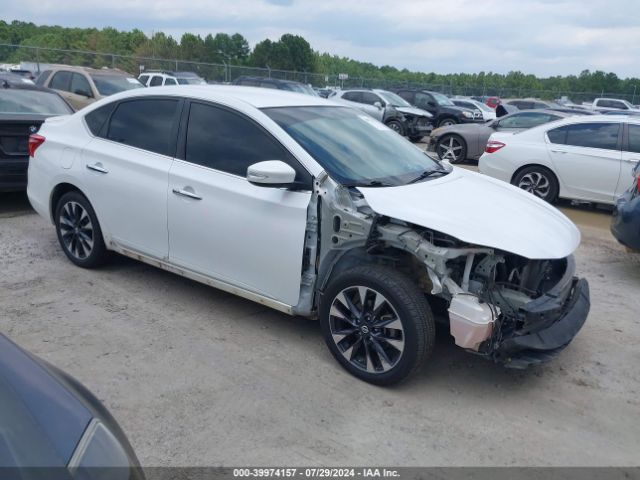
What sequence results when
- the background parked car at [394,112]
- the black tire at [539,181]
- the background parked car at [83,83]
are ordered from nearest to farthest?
1. the black tire at [539,181]
2. the background parked car at [83,83]
3. the background parked car at [394,112]

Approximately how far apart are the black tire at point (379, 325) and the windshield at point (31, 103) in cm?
566

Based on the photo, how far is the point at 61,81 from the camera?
14797 millimetres

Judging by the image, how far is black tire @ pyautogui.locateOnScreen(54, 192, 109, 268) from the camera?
528 cm

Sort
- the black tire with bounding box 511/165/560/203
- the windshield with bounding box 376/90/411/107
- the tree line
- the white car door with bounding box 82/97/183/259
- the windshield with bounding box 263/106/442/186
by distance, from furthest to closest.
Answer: the tree line
the windshield with bounding box 376/90/411/107
the black tire with bounding box 511/165/560/203
the white car door with bounding box 82/97/183/259
the windshield with bounding box 263/106/442/186

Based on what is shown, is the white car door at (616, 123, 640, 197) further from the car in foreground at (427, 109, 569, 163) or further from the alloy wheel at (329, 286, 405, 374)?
the alloy wheel at (329, 286, 405, 374)

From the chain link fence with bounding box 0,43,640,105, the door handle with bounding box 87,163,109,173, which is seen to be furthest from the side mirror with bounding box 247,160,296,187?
the chain link fence with bounding box 0,43,640,105

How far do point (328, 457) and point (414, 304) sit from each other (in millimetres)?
1045

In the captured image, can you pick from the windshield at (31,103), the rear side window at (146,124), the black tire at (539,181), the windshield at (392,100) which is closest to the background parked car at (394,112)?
the windshield at (392,100)

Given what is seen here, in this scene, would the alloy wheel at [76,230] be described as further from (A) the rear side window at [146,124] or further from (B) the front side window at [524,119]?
(B) the front side window at [524,119]

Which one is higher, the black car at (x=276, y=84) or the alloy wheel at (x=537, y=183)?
the black car at (x=276, y=84)

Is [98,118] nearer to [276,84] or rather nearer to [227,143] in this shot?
[227,143]

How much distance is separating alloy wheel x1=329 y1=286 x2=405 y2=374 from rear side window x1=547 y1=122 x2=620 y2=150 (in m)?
6.82

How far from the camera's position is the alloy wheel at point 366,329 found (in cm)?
369

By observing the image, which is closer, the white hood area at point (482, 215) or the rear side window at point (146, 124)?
the white hood area at point (482, 215)
